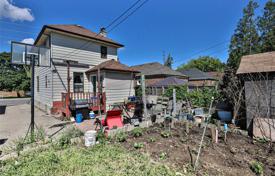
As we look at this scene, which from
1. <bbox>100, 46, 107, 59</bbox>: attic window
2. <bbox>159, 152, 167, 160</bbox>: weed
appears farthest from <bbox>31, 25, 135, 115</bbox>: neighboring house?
<bbox>159, 152, 167, 160</bbox>: weed

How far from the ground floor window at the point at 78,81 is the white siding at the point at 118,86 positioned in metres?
2.02

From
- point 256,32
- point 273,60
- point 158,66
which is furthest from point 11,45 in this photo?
point 256,32

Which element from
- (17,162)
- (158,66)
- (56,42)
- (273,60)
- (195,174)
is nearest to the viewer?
(195,174)

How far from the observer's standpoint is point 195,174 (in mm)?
2809

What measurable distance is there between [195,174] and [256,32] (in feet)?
100

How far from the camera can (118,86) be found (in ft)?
36.2

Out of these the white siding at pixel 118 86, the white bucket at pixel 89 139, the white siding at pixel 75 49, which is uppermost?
the white siding at pixel 75 49

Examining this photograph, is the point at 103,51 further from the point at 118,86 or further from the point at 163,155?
the point at 163,155

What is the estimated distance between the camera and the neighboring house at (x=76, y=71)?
9391 millimetres

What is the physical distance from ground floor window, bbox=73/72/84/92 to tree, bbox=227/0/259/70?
2329 cm

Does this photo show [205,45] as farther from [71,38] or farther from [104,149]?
[104,149]

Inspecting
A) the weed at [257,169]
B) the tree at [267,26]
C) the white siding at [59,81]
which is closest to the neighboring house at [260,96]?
the weed at [257,169]

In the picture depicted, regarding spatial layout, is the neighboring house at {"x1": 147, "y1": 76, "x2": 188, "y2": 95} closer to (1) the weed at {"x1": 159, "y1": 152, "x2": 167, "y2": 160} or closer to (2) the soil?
(2) the soil

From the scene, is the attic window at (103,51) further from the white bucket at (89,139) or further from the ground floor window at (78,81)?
the white bucket at (89,139)
